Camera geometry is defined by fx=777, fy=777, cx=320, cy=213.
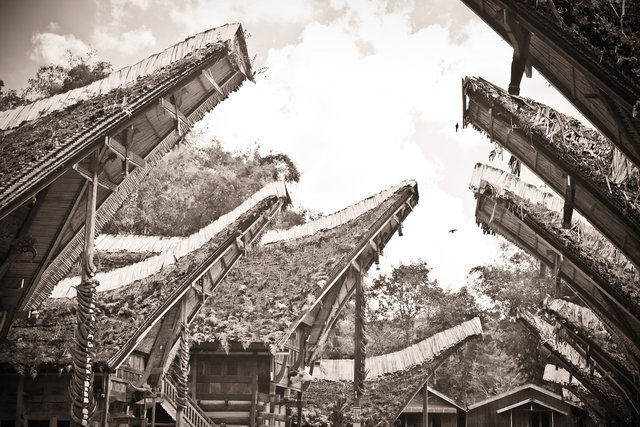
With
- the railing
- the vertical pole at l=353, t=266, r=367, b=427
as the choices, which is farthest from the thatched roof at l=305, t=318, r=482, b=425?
the railing

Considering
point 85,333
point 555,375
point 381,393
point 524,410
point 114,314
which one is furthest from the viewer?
point 524,410

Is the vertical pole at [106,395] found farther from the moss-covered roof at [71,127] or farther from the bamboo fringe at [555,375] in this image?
the bamboo fringe at [555,375]

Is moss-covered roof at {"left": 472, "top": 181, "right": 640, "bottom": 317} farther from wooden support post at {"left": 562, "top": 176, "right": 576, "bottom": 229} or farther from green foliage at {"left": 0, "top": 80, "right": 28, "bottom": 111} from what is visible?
green foliage at {"left": 0, "top": 80, "right": 28, "bottom": 111}

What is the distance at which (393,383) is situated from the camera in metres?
24.2

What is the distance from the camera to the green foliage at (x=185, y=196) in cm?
3297

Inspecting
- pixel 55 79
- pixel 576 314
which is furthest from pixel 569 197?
pixel 55 79

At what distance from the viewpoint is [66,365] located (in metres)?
13.2

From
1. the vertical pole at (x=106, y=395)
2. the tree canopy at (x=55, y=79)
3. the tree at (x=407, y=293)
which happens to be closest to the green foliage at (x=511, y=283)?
the tree at (x=407, y=293)

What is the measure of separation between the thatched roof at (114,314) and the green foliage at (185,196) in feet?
54.1

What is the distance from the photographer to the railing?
16.6 m

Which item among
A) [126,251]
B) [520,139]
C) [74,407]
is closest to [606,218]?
[520,139]

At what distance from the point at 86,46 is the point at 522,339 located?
2710 centimetres

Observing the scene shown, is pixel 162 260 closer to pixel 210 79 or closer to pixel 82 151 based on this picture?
pixel 210 79

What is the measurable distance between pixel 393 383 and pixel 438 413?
1452cm
